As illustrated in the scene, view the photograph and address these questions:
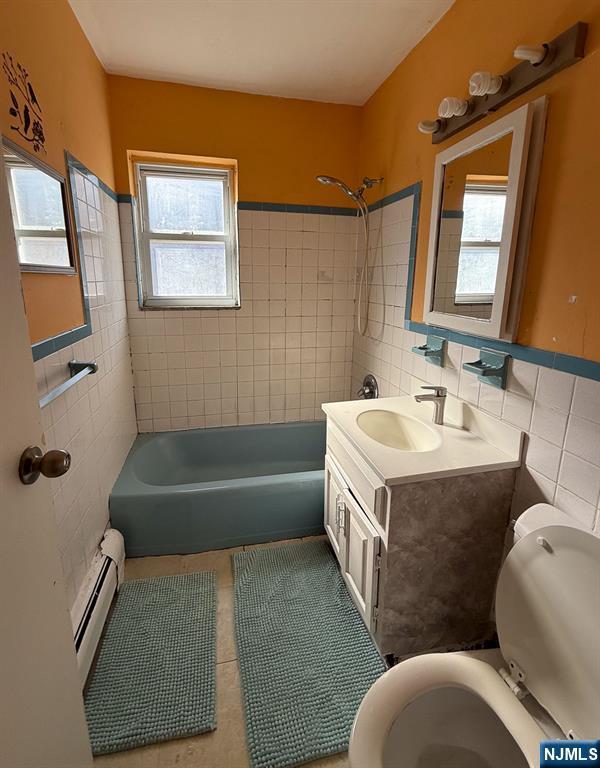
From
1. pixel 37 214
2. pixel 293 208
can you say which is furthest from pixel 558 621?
pixel 293 208

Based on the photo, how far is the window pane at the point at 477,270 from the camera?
131 cm

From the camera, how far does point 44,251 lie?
1282 mm

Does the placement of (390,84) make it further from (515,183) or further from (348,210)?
(515,183)

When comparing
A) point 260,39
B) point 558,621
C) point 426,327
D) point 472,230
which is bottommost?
point 558,621

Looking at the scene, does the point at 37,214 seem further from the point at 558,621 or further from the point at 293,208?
the point at 558,621

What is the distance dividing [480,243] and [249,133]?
168 cm

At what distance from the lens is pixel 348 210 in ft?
8.38

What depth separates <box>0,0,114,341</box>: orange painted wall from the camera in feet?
3.72

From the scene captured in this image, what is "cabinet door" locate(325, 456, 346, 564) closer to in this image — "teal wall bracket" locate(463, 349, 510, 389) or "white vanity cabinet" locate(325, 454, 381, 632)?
"white vanity cabinet" locate(325, 454, 381, 632)

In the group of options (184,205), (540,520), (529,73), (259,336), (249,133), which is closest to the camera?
(540,520)

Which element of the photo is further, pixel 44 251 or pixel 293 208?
pixel 293 208

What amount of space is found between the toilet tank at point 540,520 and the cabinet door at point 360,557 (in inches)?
17.3

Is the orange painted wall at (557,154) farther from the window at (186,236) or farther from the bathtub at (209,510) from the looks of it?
the window at (186,236)

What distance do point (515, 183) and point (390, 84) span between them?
1334mm
